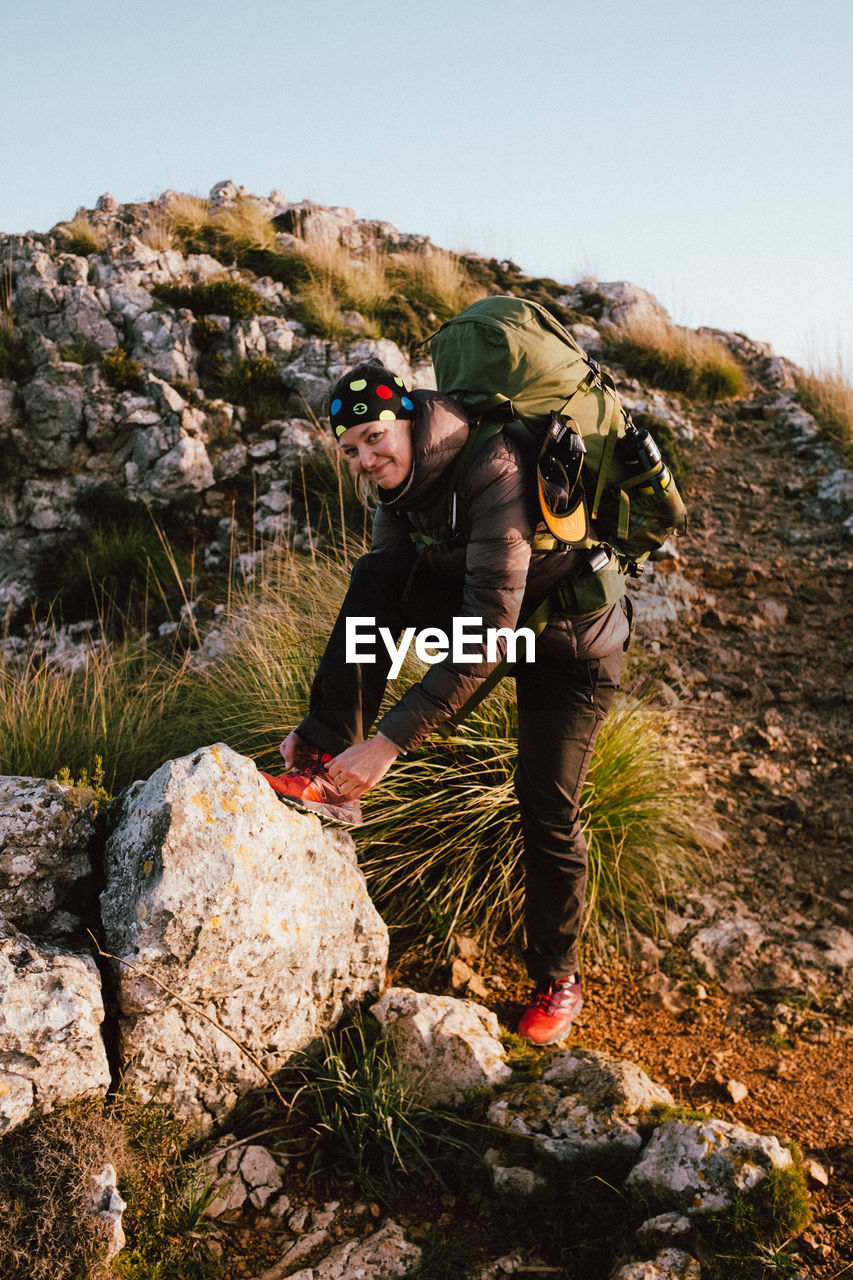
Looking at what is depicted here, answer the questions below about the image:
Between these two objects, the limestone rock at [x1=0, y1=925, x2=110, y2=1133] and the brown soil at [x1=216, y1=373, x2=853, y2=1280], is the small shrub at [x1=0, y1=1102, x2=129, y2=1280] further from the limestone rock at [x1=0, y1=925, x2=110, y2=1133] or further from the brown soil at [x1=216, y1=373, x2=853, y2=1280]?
the brown soil at [x1=216, y1=373, x2=853, y2=1280]

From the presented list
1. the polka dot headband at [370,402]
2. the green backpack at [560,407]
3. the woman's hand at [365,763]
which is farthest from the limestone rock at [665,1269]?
the polka dot headband at [370,402]

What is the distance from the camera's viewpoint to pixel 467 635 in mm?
2471

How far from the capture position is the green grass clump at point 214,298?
10.4 m

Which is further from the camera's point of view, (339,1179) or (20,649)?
(20,649)

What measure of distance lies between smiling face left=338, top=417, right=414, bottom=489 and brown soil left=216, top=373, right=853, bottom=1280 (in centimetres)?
216

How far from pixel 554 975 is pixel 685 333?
1124 cm

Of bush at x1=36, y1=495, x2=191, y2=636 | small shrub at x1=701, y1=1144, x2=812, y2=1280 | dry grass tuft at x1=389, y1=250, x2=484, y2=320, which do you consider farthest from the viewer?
dry grass tuft at x1=389, y1=250, x2=484, y2=320

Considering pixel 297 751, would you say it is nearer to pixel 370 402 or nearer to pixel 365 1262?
pixel 370 402

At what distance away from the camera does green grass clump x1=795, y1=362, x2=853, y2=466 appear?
393 inches

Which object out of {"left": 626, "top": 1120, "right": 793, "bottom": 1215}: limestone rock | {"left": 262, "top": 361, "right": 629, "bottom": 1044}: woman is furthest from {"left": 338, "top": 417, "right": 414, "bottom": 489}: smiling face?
{"left": 626, "top": 1120, "right": 793, "bottom": 1215}: limestone rock

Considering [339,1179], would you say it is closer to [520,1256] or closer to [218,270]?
[520,1256]

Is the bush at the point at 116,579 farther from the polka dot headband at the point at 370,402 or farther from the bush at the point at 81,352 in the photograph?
the polka dot headband at the point at 370,402

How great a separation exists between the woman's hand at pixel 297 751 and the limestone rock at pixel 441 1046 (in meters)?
0.91

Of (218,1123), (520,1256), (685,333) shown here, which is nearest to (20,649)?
(218,1123)
